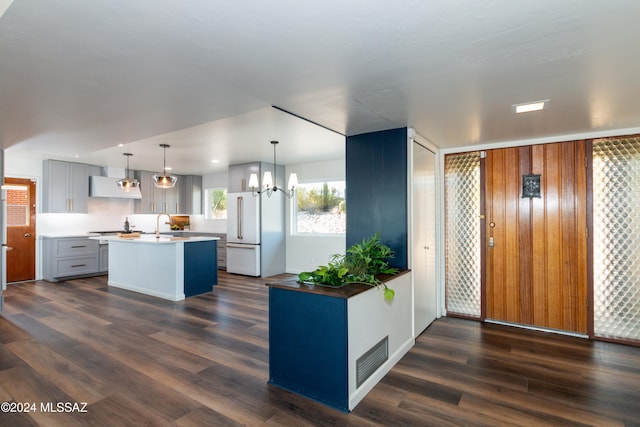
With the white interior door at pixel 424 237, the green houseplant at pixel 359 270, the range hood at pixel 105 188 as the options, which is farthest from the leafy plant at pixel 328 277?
the range hood at pixel 105 188

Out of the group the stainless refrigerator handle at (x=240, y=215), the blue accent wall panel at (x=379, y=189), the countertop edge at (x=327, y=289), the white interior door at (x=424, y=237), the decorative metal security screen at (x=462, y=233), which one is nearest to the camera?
the countertop edge at (x=327, y=289)

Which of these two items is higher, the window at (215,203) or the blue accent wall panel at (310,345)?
the window at (215,203)

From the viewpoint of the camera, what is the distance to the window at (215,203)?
8.74 m

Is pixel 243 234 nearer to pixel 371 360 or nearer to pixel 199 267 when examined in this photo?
pixel 199 267

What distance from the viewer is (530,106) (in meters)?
2.75

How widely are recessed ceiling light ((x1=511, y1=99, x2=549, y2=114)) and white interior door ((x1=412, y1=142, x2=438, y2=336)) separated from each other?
3.32 ft

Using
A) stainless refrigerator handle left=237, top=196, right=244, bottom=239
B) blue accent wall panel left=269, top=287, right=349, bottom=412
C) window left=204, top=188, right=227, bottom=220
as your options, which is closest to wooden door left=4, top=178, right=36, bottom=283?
window left=204, top=188, right=227, bottom=220

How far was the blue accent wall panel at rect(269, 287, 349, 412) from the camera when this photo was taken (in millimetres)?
2285

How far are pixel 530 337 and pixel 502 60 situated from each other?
314cm

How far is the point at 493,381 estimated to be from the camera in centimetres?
267

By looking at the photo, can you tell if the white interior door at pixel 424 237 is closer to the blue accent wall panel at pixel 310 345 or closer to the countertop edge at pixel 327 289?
the countertop edge at pixel 327 289

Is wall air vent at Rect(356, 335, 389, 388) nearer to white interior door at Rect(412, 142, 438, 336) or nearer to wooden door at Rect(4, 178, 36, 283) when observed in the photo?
white interior door at Rect(412, 142, 438, 336)

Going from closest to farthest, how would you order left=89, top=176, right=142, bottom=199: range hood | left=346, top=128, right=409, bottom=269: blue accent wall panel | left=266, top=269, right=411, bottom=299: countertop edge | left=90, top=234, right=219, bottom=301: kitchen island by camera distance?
left=266, top=269, right=411, bottom=299: countertop edge, left=346, top=128, right=409, bottom=269: blue accent wall panel, left=90, top=234, right=219, bottom=301: kitchen island, left=89, top=176, right=142, bottom=199: range hood

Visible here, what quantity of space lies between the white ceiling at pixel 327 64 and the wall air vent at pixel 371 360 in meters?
2.00
